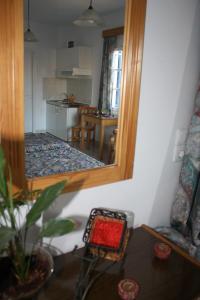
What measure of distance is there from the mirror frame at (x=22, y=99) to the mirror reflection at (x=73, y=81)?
0.66ft

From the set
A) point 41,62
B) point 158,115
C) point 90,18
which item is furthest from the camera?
point 41,62

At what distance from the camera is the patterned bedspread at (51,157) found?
1022 mm

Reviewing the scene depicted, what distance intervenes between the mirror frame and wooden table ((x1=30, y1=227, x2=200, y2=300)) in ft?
0.97

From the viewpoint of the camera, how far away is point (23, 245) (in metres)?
0.70

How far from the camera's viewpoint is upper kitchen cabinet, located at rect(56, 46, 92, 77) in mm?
2112

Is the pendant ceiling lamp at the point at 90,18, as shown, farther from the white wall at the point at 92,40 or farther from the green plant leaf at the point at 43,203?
the green plant leaf at the point at 43,203

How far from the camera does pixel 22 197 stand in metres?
0.80

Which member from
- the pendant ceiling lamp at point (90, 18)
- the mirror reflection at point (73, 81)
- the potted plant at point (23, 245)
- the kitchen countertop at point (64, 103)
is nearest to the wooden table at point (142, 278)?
the potted plant at point (23, 245)

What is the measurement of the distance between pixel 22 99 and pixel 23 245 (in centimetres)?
43

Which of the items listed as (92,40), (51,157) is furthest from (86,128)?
(92,40)

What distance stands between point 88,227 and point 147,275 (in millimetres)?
272

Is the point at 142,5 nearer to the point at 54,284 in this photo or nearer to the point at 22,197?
the point at 22,197

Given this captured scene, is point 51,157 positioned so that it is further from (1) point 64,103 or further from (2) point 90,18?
(2) point 90,18

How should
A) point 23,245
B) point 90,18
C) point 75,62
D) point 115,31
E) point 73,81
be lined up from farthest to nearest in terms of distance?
point 75,62
point 73,81
point 90,18
point 115,31
point 23,245
